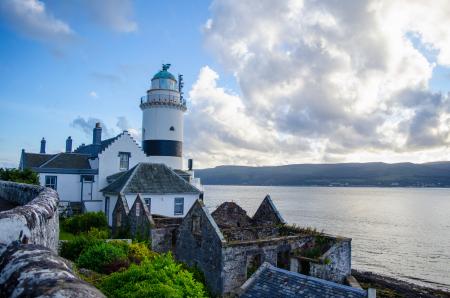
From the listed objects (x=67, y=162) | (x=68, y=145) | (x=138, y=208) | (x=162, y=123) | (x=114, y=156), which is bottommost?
(x=138, y=208)

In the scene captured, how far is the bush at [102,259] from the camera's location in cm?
1602

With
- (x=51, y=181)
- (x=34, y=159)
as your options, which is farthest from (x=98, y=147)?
(x=34, y=159)

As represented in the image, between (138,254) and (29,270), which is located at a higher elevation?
(29,270)

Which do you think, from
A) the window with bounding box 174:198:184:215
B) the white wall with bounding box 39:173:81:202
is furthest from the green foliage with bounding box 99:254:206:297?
the white wall with bounding box 39:173:81:202

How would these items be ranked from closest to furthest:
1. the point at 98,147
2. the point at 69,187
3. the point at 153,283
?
the point at 153,283, the point at 69,187, the point at 98,147

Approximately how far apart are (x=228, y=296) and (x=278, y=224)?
26.1 ft

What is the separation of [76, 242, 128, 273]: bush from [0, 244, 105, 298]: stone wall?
549 inches

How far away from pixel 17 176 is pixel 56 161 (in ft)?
37.8

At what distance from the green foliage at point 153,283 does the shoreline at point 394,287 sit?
101 ft

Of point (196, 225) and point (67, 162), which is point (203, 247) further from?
point (67, 162)

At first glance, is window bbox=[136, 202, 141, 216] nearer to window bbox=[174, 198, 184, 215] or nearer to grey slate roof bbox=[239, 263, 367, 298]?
window bbox=[174, 198, 184, 215]

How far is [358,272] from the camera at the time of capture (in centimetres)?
4378

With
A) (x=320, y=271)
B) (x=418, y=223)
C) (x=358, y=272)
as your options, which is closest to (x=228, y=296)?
(x=320, y=271)

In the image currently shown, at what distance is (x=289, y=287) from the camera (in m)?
15.6
